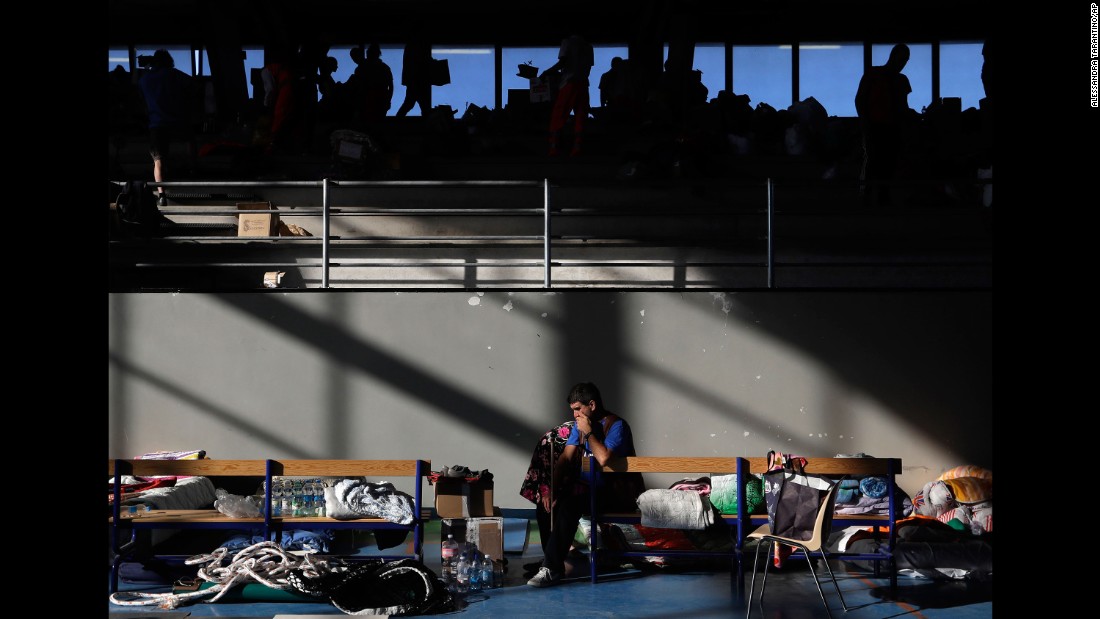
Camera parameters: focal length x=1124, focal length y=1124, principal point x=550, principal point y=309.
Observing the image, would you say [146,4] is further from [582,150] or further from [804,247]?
[804,247]

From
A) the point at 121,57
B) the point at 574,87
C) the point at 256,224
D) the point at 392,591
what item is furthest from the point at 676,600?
the point at 121,57

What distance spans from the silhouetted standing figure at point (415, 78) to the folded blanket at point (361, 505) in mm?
9997

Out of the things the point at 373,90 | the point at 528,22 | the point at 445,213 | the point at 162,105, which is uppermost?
the point at 528,22

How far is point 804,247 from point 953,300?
2.87 metres

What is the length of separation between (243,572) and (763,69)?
14279 mm

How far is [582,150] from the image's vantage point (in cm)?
1473

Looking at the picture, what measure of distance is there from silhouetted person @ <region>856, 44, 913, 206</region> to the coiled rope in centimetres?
769

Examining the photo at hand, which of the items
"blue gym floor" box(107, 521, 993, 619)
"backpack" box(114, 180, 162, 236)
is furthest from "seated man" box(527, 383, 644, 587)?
"backpack" box(114, 180, 162, 236)

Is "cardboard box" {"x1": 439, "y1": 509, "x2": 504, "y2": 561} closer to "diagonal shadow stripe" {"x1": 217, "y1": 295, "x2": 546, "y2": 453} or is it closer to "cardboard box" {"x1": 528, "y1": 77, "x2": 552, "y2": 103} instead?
"diagonal shadow stripe" {"x1": 217, "y1": 295, "x2": 546, "y2": 453}

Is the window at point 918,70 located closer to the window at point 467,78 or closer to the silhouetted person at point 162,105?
the window at point 467,78

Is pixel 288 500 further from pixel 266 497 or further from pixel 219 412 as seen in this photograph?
pixel 219 412

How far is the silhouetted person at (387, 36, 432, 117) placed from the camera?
1677 centimetres

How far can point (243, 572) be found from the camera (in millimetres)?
7215

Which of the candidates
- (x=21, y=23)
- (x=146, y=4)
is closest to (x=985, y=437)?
(x=21, y=23)
